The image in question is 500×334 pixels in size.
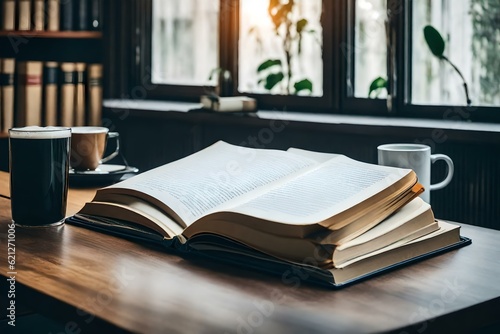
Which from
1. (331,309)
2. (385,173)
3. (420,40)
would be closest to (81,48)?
(420,40)

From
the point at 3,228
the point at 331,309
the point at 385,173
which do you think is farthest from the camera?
the point at 3,228

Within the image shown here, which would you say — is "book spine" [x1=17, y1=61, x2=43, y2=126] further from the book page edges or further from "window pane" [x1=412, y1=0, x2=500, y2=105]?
the book page edges

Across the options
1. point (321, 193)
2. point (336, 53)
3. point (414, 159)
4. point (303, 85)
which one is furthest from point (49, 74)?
point (321, 193)

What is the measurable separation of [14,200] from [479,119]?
4.75 ft

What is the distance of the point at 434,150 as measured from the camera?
6.93 ft

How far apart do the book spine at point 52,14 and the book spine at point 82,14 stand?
0.09 m

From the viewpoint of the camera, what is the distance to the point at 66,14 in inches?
124

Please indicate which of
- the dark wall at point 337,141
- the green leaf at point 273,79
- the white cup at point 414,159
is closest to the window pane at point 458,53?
the dark wall at point 337,141

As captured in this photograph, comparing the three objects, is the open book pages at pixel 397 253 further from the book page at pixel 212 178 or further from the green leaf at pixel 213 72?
the green leaf at pixel 213 72

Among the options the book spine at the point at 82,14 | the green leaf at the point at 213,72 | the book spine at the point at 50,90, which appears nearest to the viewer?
the green leaf at the point at 213,72

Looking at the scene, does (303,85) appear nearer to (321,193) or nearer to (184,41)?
(184,41)

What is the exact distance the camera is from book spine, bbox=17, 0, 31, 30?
9.96ft

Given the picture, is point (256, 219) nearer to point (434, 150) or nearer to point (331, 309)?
point (331, 309)

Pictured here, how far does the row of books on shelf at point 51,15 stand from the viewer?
3.02 meters
